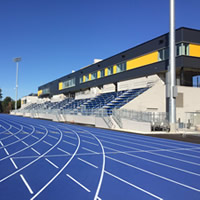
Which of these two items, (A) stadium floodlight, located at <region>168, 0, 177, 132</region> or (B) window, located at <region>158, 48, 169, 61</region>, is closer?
(A) stadium floodlight, located at <region>168, 0, 177, 132</region>

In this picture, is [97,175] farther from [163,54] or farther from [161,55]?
[161,55]

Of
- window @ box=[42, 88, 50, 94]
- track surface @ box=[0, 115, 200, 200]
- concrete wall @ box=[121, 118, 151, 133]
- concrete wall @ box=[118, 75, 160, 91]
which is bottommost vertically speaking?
track surface @ box=[0, 115, 200, 200]

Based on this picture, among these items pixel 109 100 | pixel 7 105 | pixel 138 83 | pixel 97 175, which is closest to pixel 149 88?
pixel 138 83

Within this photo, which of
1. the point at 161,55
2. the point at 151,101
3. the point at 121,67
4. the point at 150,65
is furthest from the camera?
the point at 121,67

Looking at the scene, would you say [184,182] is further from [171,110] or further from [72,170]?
[171,110]

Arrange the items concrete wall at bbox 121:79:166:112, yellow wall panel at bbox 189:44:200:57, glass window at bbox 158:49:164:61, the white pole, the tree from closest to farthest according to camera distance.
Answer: the white pole, yellow wall panel at bbox 189:44:200:57, concrete wall at bbox 121:79:166:112, glass window at bbox 158:49:164:61, the tree

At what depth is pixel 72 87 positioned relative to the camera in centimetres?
5416

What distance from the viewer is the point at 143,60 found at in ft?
98.3

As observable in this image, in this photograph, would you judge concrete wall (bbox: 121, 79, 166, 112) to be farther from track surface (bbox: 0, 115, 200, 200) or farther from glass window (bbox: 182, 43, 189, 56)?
track surface (bbox: 0, 115, 200, 200)

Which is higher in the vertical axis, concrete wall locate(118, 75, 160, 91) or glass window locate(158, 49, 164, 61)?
glass window locate(158, 49, 164, 61)

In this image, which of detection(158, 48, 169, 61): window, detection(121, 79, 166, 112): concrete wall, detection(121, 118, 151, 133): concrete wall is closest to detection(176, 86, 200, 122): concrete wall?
detection(121, 79, 166, 112): concrete wall

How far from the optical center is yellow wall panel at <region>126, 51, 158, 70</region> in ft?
92.1

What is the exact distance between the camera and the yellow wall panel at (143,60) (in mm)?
28059

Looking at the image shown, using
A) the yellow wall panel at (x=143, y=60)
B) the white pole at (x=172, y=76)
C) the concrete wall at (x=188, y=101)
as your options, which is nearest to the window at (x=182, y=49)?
the yellow wall panel at (x=143, y=60)
